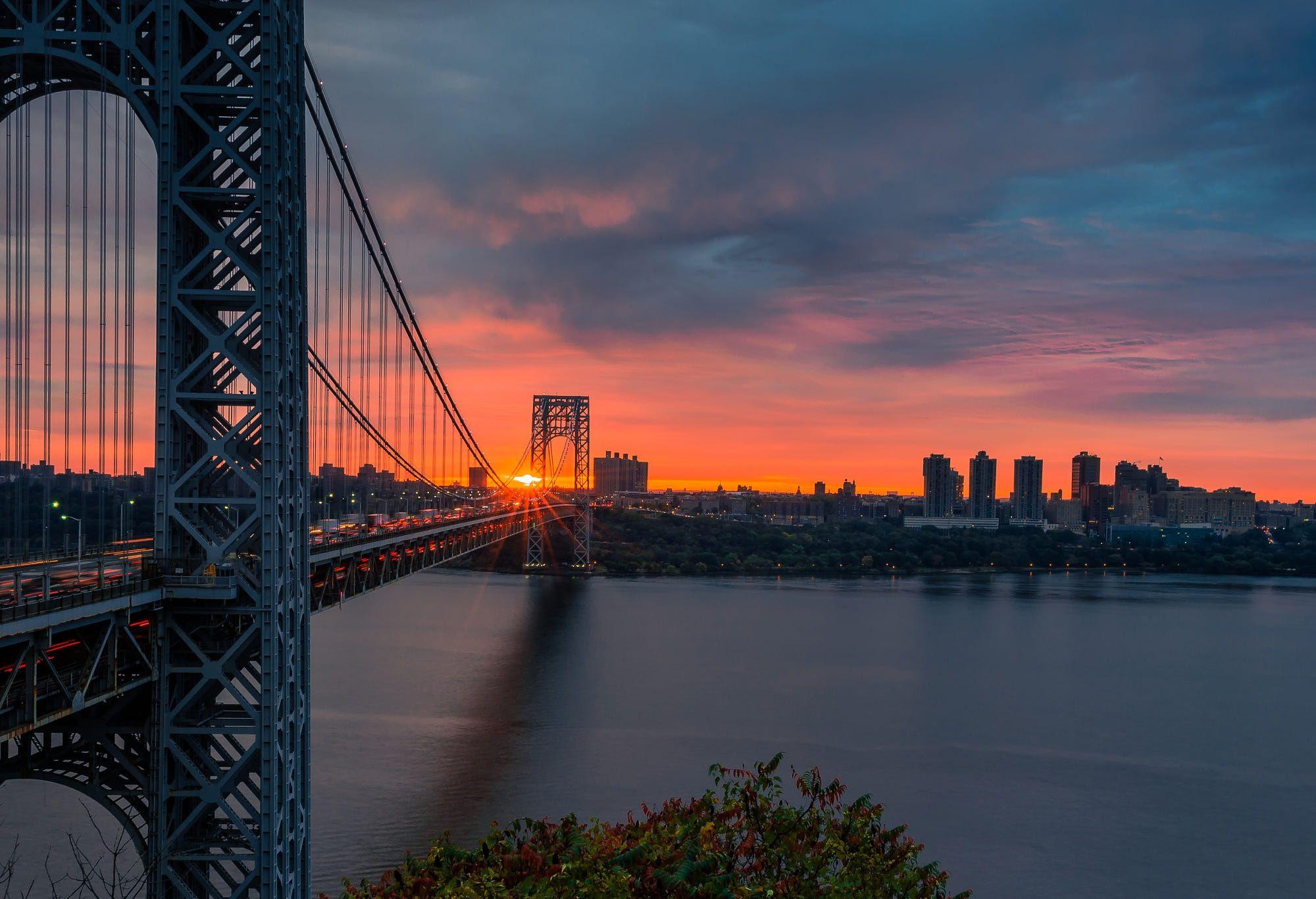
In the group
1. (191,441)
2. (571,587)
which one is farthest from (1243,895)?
(571,587)

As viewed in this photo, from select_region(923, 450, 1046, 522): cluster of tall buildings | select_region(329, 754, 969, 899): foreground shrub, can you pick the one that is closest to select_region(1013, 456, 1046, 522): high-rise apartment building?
select_region(923, 450, 1046, 522): cluster of tall buildings

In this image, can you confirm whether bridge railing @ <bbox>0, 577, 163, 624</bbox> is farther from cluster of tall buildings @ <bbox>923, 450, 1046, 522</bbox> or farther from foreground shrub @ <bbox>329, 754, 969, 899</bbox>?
cluster of tall buildings @ <bbox>923, 450, 1046, 522</bbox>

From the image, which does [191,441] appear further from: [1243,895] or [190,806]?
[1243,895]

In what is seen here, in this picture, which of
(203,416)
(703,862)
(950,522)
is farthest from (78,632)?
(950,522)

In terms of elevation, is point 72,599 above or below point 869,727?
above

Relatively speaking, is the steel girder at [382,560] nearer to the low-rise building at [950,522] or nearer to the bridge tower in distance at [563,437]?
the bridge tower in distance at [563,437]

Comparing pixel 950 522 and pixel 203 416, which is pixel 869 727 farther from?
pixel 950 522

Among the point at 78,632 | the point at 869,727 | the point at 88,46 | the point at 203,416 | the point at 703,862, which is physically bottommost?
the point at 869,727
